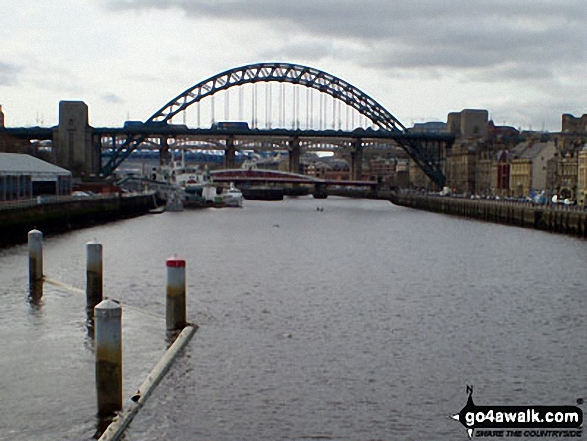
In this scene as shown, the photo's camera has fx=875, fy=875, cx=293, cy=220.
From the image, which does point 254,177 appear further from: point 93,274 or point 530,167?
point 93,274

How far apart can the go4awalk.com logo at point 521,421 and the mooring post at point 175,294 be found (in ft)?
22.1

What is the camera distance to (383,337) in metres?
19.8

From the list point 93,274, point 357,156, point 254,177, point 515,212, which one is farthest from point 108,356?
point 357,156

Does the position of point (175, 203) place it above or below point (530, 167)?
below

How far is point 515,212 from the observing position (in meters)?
70.1

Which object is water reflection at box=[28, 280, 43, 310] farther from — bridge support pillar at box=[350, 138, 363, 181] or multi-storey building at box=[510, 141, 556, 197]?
bridge support pillar at box=[350, 138, 363, 181]

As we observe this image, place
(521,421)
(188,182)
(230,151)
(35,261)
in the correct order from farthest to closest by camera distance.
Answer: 1. (230,151)
2. (188,182)
3. (35,261)
4. (521,421)

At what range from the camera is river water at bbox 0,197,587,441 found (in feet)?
45.2

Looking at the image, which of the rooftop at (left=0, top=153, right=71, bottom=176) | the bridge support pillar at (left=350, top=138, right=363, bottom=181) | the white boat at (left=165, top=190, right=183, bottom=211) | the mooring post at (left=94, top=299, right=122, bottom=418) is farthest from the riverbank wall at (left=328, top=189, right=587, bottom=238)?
the mooring post at (left=94, top=299, right=122, bottom=418)

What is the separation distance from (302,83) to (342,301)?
105 m

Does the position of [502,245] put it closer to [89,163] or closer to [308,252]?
[308,252]

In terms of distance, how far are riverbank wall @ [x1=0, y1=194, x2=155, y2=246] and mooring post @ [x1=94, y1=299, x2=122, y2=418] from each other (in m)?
27.8

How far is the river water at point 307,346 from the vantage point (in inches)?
543

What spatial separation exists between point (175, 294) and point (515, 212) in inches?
2175
